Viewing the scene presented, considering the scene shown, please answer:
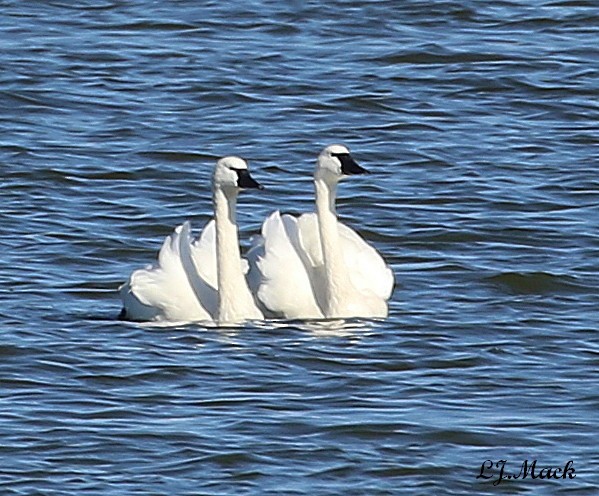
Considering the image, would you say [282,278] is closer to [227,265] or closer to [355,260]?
[227,265]

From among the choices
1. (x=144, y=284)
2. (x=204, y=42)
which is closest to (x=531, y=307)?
(x=144, y=284)

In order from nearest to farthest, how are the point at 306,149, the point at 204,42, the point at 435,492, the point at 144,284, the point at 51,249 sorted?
the point at 435,492, the point at 144,284, the point at 51,249, the point at 306,149, the point at 204,42

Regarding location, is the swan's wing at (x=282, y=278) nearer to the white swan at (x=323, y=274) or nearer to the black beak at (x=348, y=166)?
the white swan at (x=323, y=274)

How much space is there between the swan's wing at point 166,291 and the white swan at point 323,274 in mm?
363

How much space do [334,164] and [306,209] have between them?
242cm

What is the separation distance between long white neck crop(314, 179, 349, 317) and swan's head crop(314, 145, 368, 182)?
5 centimetres

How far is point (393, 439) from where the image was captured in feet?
28.8

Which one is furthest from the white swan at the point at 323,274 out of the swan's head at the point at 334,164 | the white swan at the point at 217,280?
the white swan at the point at 217,280

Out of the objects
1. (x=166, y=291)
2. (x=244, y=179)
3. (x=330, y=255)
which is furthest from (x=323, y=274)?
(x=166, y=291)

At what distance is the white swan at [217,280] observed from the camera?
35.8 feet

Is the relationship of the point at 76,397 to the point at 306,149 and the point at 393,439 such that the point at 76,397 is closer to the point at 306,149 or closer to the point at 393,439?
the point at 393,439

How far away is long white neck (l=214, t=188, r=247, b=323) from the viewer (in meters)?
10.9

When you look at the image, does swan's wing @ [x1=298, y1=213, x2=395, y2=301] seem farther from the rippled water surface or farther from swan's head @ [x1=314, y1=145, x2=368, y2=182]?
swan's head @ [x1=314, y1=145, x2=368, y2=182]

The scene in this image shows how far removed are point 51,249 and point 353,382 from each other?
311 cm
